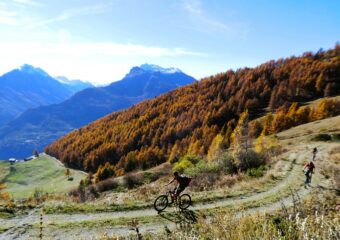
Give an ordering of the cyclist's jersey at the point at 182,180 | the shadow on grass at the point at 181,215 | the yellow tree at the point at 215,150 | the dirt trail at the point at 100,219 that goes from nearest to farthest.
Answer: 1. the dirt trail at the point at 100,219
2. the shadow on grass at the point at 181,215
3. the cyclist's jersey at the point at 182,180
4. the yellow tree at the point at 215,150

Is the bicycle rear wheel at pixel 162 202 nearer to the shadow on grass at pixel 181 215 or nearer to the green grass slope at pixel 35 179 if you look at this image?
the shadow on grass at pixel 181 215

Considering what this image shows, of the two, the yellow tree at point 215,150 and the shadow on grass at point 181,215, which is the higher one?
the yellow tree at point 215,150

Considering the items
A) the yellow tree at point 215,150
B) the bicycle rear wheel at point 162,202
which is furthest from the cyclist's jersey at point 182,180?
the yellow tree at point 215,150

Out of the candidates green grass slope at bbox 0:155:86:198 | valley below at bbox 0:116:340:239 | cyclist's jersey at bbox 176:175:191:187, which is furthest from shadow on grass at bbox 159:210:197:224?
green grass slope at bbox 0:155:86:198

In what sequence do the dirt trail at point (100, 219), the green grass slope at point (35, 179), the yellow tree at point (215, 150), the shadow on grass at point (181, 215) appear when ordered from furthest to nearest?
1. the green grass slope at point (35, 179)
2. the yellow tree at point (215, 150)
3. the shadow on grass at point (181, 215)
4. the dirt trail at point (100, 219)

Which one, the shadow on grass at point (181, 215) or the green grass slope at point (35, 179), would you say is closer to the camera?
the shadow on grass at point (181, 215)

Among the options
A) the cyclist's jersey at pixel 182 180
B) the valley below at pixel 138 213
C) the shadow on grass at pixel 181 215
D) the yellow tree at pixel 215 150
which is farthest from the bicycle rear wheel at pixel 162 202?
the yellow tree at pixel 215 150

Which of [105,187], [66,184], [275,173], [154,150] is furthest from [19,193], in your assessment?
[275,173]

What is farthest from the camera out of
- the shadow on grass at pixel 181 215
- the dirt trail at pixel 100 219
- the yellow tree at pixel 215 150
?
the yellow tree at pixel 215 150

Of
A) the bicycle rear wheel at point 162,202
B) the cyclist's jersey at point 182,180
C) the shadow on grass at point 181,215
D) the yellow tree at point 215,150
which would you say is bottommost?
the shadow on grass at point 181,215

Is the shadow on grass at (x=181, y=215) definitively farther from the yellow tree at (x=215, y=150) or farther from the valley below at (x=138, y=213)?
the yellow tree at (x=215, y=150)

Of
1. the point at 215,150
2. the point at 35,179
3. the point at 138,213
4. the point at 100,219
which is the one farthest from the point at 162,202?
the point at 35,179

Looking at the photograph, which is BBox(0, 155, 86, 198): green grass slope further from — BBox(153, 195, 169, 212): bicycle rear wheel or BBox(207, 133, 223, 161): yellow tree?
BBox(153, 195, 169, 212): bicycle rear wheel

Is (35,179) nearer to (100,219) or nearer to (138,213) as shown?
(138,213)
